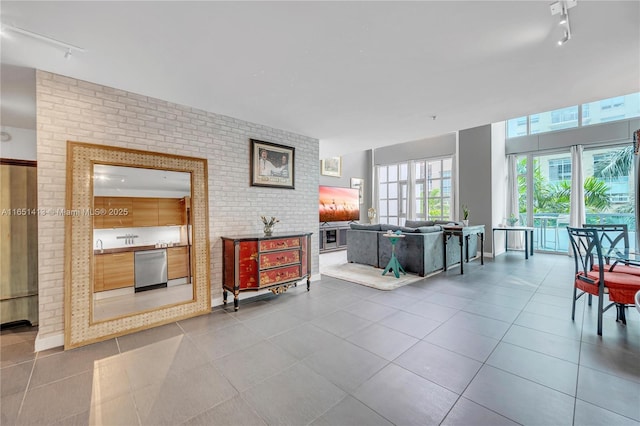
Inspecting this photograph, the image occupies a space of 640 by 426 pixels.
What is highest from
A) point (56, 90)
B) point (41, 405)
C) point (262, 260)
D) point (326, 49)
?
point (326, 49)

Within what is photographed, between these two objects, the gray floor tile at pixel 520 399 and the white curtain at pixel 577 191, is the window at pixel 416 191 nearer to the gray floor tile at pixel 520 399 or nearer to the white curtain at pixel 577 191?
the white curtain at pixel 577 191

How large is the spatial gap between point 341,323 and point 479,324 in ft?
4.98

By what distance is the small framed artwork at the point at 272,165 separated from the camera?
156 inches

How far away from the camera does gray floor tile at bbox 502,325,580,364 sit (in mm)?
2253

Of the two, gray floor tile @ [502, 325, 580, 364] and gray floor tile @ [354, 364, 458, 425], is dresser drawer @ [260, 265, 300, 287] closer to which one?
gray floor tile @ [354, 364, 458, 425]

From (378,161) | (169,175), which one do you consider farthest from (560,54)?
(378,161)

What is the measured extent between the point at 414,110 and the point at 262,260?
2933 mm

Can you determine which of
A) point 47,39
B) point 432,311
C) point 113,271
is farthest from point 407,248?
point 47,39

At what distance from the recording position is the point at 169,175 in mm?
3244

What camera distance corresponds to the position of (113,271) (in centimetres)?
300

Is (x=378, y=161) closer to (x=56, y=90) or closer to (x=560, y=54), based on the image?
(x=560, y=54)

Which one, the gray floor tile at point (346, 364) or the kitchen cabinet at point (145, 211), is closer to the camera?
the gray floor tile at point (346, 364)

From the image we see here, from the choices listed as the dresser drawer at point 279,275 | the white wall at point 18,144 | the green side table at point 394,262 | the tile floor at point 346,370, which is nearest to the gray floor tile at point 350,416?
the tile floor at point 346,370

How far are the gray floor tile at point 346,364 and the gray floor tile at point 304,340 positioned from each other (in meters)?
0.09
